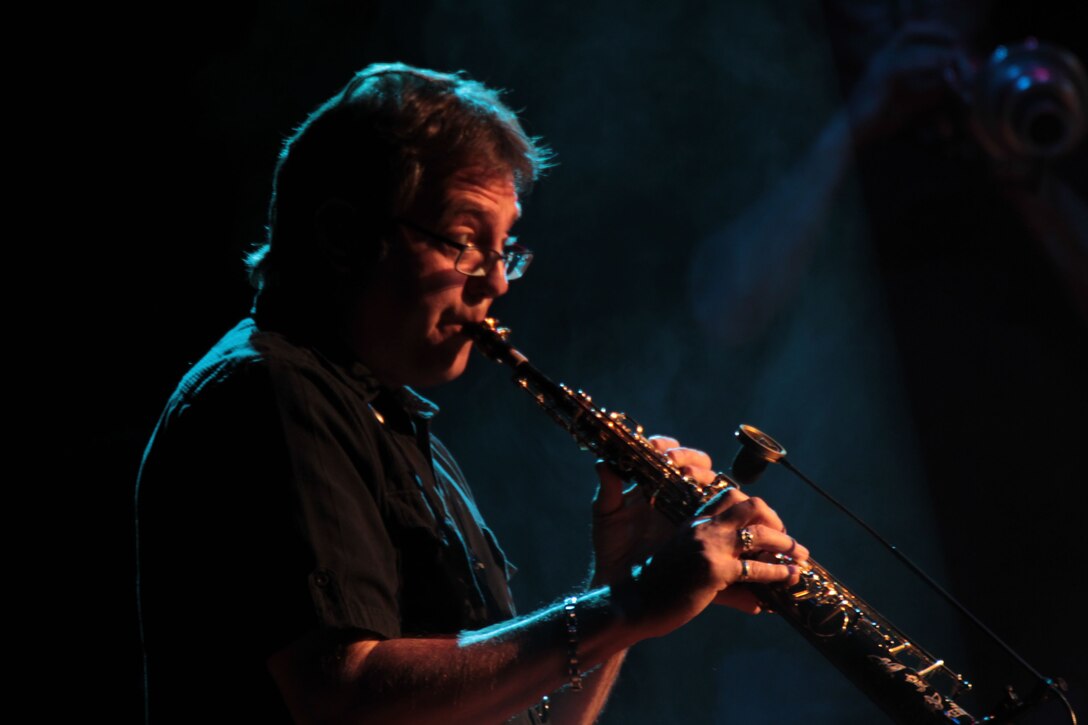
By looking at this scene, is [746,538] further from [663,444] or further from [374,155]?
[374,155]

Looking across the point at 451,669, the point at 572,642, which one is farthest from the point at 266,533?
the point at 572,642

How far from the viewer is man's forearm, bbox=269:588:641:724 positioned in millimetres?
1322

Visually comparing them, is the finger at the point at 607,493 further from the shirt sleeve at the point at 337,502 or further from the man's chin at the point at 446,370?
the shirt sleeve at the point at 337,502

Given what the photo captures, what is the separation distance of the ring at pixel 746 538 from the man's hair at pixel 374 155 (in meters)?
0.82

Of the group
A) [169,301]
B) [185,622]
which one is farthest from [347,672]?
[169,301]

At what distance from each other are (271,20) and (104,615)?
194 cm

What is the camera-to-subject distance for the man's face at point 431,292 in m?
1.75

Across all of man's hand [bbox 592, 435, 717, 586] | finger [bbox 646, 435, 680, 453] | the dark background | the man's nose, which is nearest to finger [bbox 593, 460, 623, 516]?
man's hand [bbox 592, 435, 717, 586]

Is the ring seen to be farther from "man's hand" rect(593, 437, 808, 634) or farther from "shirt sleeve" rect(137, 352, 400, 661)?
"shirt sleeve" rect(137, 352, 400, 661)

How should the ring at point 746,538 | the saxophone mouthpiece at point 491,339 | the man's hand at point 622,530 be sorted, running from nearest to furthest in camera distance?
1. the ring at point 746,538
2. the saxophone mouthpiece at point 491,339
3. the man's hand at point 622,530

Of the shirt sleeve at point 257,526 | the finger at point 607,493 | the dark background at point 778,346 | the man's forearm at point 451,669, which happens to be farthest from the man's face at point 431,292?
the dark background at point 778,346

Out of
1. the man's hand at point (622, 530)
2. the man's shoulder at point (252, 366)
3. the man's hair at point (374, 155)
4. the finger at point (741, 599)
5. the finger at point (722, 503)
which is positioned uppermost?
the man's hair at point (374, 155)

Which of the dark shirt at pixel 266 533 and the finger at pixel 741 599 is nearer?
the dark shirt at pixel 266 533

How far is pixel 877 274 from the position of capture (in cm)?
389
